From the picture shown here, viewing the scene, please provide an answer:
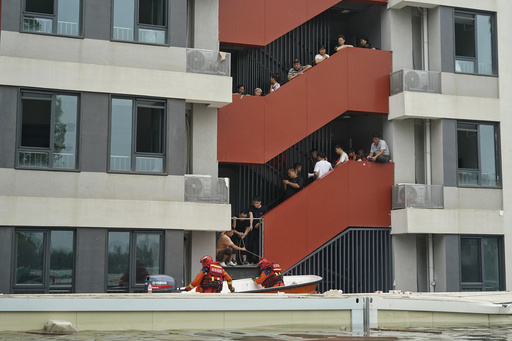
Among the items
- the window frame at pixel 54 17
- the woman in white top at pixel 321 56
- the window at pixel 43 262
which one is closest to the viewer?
the window at pixel 43 262

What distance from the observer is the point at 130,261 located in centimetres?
2444

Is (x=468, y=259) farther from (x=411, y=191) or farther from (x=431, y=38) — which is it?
(x=431, y=38)

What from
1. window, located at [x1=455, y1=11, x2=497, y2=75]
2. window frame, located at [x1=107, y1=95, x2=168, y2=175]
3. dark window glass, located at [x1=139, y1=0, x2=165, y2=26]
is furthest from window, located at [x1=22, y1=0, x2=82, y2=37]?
window, located at [x1=455, y1=11, x2=497, y2=75]

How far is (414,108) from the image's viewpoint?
29.0 meters

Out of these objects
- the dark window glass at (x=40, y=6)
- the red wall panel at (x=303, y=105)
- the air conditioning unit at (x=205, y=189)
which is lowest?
the air conditioning unit at (x=205, y=189)

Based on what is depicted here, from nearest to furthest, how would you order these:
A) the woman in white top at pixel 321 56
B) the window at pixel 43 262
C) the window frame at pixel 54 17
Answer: the window at pixel 43 262 < the window frame at pixel 54 17 < the woman in white top at pixel 321 56

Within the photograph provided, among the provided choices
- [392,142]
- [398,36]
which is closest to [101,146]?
[392,142]

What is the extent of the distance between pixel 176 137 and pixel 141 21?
11.6 feet

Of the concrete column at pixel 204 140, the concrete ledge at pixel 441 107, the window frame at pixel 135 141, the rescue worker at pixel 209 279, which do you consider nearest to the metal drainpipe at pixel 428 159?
the concrete ledge at pixel 441 107

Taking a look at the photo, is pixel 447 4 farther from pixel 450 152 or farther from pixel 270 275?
pixel 270 275

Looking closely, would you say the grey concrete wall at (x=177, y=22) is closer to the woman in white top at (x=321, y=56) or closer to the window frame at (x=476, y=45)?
the woman in white top at (x=321, y=56)

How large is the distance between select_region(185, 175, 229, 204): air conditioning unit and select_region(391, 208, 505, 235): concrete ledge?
642 cm

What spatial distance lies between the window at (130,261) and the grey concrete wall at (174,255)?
231mm

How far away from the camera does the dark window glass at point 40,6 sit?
24297 millimetres
